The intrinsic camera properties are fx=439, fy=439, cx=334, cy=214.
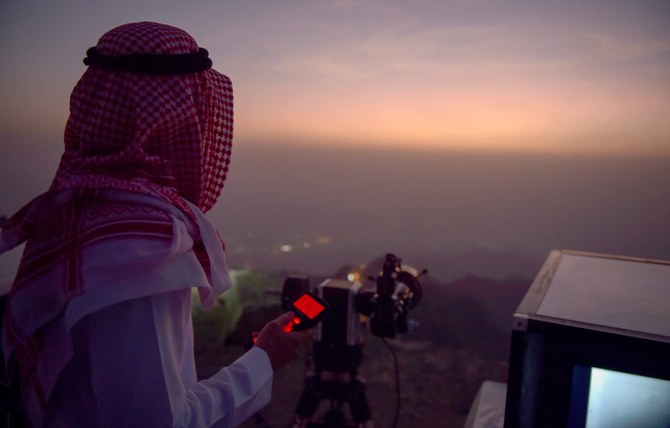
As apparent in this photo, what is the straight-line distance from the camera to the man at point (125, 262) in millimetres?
729

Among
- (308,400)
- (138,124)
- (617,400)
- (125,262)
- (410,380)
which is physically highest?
(138,124)

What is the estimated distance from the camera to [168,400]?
2.43ft

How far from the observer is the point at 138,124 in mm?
860

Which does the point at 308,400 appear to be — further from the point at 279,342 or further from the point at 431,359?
the point at 431,359

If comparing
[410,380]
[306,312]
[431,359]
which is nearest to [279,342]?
[306,312]

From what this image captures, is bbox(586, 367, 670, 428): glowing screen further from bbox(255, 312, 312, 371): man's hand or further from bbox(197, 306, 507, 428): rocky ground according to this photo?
bbox(197, 306, 507, 428): rocky ground

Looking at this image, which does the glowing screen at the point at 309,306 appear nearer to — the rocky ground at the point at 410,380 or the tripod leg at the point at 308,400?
the tripod leg at the point at 308,400

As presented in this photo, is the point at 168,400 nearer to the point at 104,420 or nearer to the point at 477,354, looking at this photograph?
the point at 104,420

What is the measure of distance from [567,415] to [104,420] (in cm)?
111

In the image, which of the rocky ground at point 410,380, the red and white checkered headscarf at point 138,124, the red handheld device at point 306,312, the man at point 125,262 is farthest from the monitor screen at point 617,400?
the rocky ground at point 410,380

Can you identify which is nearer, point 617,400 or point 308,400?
point 617,400

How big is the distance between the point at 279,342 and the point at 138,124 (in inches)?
23.4

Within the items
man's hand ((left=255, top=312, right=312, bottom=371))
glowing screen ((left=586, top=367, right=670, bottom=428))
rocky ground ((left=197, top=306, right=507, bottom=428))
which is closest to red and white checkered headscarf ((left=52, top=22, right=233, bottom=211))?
man's hand ((left=255, top=312, right=312, bottom=371))

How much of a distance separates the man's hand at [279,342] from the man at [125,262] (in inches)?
2.0
